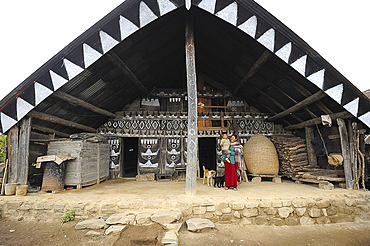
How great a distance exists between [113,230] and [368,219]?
582 cm

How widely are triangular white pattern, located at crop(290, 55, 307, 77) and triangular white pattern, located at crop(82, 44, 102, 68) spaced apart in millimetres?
4840

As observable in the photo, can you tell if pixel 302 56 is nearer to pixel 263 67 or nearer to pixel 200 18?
pixel 263 67

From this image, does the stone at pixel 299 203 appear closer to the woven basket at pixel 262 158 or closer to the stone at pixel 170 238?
the woven basket at pixel 262 158

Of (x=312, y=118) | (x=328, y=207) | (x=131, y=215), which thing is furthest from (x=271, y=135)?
(x=131, y=215)

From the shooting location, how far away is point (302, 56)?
4.58 m

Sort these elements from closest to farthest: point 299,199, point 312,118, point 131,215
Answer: point 131,215
point 299,199
point 312,118

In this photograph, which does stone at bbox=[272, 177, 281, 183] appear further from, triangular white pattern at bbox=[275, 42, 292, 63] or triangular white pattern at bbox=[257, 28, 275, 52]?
triangular white pattern at bbox=[257, 28, 275, 52]

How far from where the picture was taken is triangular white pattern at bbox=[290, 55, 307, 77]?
458 centimetres

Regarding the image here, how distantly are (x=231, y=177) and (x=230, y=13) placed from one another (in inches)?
169

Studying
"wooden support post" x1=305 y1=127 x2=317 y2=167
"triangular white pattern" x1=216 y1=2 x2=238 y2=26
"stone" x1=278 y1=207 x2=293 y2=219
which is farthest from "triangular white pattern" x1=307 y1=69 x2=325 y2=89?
"stone" x1=278 y1=207 x2=293 y2=219

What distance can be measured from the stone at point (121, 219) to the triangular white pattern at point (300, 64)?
5085 millimetres

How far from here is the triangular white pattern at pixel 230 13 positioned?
4.51 m

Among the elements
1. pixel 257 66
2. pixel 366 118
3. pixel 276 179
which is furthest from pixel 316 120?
pixel 257 66

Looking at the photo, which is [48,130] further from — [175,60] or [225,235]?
[225,235]
